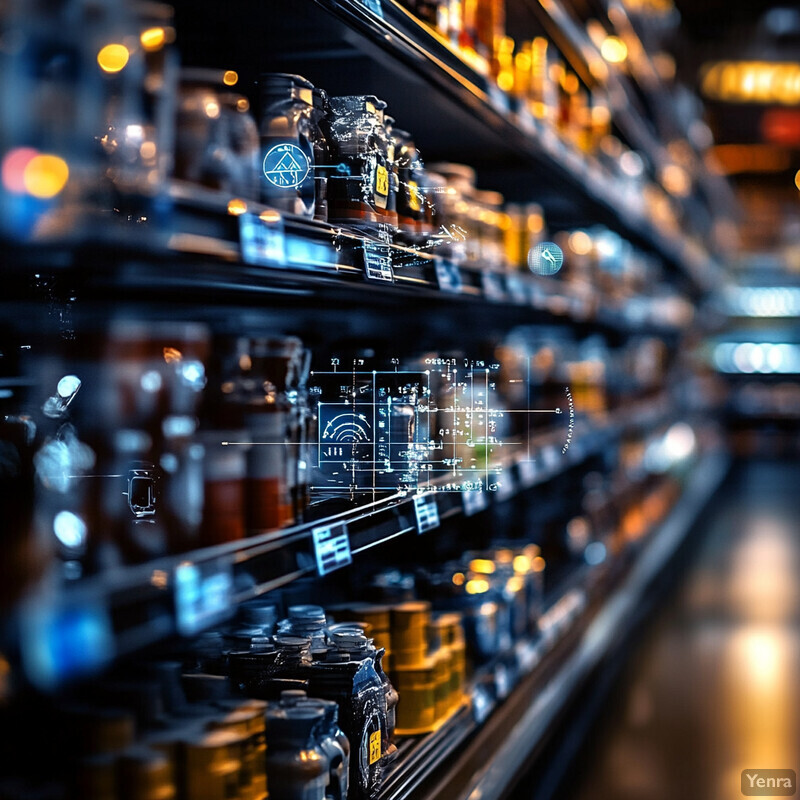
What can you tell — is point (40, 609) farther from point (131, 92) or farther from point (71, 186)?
point (131, 92)

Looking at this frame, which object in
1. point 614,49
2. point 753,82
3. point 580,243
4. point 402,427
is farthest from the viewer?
point 753,82

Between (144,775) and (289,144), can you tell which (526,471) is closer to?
(289,144)

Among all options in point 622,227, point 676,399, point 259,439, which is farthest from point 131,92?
point 676,399

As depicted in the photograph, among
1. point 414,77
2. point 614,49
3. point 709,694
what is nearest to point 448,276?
point 414,77

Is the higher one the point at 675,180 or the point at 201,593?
the point at 675,180

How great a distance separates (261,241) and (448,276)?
0.71m

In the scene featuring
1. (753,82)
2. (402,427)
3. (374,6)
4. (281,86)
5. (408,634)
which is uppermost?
(753,82)

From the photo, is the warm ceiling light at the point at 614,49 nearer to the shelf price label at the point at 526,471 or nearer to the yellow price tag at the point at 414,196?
the shelf price label at the point at 526,471

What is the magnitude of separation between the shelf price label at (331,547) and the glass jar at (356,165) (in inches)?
15.8

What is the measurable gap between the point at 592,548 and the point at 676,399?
11.4 ft

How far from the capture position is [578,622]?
10.4ft

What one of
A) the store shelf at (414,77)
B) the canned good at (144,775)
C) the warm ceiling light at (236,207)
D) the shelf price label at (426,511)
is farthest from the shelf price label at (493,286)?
the canned good at (144,775)

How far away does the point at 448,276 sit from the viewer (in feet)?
5.95

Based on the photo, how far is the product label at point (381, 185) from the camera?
146 centimetres
